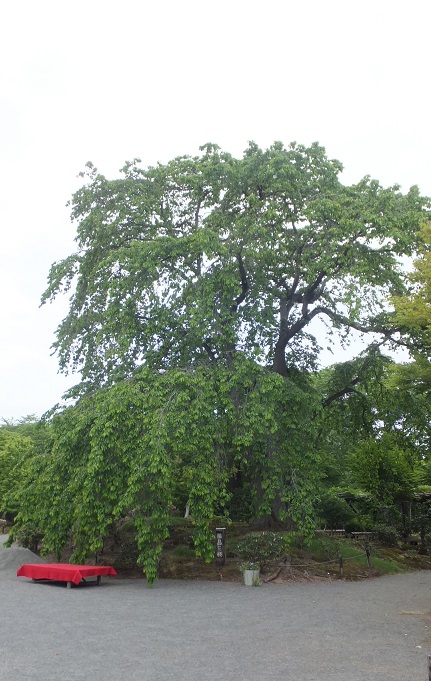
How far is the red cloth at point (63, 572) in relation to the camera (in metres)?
13.7

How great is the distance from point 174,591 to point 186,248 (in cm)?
896

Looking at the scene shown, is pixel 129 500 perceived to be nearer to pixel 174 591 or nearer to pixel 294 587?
pixel 174 591

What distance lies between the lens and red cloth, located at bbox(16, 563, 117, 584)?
1373 cm

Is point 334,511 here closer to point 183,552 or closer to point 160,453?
point 183,552

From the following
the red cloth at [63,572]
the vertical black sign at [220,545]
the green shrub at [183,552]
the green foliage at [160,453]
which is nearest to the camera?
the green foliage at [160,453]

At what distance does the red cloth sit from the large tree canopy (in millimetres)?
5459

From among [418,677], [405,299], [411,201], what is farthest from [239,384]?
[418,677]

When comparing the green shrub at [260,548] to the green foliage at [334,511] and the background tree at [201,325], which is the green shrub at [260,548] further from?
the green foliage at [334,511]

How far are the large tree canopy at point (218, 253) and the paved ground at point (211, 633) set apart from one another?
6.72 m

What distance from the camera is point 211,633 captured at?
8.94m

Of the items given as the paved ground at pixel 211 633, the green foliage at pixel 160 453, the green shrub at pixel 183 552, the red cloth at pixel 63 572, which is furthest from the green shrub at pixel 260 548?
the red cloth at pixel 63 572

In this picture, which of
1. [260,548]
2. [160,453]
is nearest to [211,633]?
[160,453]

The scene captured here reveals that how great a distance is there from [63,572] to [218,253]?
9306 millimetres

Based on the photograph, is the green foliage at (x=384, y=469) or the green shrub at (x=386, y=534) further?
the green foliage at (x=384, y=469)
